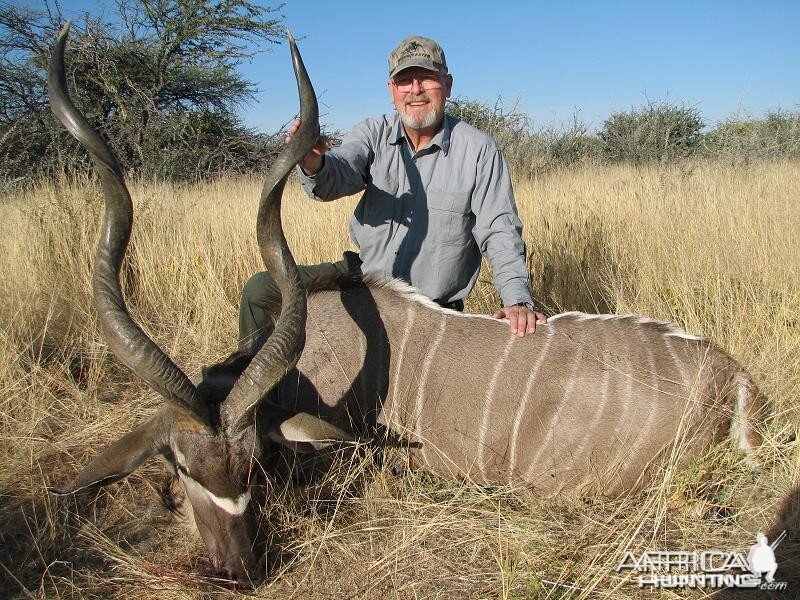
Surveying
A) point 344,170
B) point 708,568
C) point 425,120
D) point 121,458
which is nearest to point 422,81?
point 425,120

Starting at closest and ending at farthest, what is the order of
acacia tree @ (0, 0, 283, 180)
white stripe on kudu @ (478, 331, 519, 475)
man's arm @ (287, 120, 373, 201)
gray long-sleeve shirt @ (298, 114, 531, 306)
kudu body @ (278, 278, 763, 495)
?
kudu body @ (278, 278, 763, 495) < white stripe on kudu @ (478, 331, 519, 475) < man's arm @ (287, 120, 373, 201) < gray long-sleeve shirt @ (298, 114, 531, 306) < acacia tree @ (0, 0, 283, 180)

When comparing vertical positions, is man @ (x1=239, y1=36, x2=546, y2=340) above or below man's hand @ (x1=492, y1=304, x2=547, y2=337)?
above

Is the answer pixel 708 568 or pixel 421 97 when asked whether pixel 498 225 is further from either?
pixel 708 568

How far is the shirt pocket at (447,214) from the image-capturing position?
11.0 ft

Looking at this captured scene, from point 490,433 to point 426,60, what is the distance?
6.12 feet

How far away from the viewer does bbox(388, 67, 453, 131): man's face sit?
3309 millimetres

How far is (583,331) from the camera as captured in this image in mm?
2666

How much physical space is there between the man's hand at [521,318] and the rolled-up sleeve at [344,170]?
3.27 feet

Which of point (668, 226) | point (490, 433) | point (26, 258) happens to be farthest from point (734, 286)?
point (26, 258)

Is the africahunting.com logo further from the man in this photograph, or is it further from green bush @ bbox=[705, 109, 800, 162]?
green bush @ bbox=[705, 109, 800, 162]

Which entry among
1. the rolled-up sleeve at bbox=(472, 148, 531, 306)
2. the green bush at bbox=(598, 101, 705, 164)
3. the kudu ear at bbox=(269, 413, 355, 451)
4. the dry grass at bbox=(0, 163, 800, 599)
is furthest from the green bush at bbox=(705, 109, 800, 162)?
the kudu ear at bbox=(269, 413, 355, 451)

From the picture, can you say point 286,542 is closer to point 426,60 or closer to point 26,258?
point 426,60

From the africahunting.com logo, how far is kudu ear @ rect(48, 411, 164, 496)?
1.58 m

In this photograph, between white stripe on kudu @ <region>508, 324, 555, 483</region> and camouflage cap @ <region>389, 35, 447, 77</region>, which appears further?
camouflage cap @ <region>389, 35, 447, 77</region>
